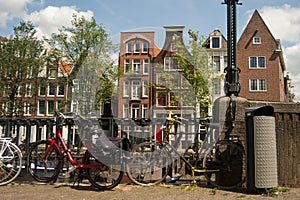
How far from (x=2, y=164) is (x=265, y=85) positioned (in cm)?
2927

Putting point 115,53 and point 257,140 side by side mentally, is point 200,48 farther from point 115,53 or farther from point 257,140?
point 257,140

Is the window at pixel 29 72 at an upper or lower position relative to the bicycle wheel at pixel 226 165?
upper

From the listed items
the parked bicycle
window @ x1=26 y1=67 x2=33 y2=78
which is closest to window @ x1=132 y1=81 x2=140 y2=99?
window @ x1=26 y1=67 x2=33 y2=78

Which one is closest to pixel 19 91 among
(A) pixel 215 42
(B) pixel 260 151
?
(A) pixel 215 42

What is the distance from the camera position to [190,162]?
5734mm

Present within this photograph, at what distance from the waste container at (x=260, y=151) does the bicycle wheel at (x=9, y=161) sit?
12.4ft

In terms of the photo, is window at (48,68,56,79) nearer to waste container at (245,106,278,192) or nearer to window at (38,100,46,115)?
window at (38,100,46,115)

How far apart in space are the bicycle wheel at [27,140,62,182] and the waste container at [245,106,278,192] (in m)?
3.10

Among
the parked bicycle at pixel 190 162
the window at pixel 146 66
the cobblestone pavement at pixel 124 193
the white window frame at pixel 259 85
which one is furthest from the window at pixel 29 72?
the white window frame at pixel 259 85

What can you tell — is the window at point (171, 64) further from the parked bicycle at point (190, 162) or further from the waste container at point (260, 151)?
the waste container at point (260, 151)

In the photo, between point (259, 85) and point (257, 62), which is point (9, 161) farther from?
point (257, 62)

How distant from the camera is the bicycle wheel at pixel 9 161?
229 inches

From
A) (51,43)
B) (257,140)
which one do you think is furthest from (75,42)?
(257,140)

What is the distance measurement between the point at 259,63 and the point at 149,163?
94.4ft
